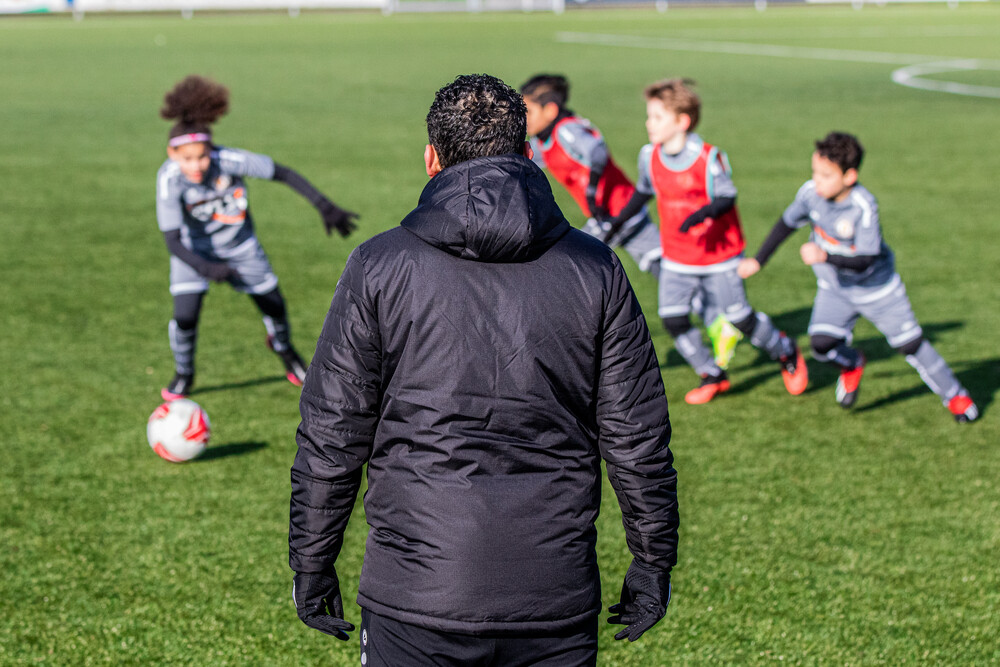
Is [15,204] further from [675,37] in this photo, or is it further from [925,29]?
[925,29]

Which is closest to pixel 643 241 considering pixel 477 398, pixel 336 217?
pixel 336 217

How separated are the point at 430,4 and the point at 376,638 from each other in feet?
157

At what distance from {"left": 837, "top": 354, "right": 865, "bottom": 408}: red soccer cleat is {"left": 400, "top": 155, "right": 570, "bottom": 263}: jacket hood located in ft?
16.1

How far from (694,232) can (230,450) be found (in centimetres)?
317

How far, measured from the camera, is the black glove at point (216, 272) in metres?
6.37

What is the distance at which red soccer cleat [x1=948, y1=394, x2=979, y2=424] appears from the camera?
22.1 ft

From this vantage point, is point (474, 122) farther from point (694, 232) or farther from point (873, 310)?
point (873, 310)

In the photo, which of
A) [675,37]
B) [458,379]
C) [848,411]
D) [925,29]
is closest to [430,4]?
[675,37]

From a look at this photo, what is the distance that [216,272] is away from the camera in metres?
6.38

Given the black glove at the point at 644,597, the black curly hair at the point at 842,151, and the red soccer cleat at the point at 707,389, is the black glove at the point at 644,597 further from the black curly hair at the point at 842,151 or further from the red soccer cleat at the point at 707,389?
the red soccer cleat at the point at 707,389

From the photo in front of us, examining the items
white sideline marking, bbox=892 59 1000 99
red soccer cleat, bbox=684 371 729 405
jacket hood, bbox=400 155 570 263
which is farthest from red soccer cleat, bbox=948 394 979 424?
white sideline marking, bbox=892 59 1000 99

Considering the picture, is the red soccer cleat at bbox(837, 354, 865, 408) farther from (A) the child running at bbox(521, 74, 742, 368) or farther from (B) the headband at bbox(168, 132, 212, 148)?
(B) the headband at bbox(168, 132, 212, 148)

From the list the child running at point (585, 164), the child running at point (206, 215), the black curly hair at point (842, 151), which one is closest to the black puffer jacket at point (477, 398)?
the child running at point (206, 215)

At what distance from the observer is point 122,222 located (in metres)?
12.1
